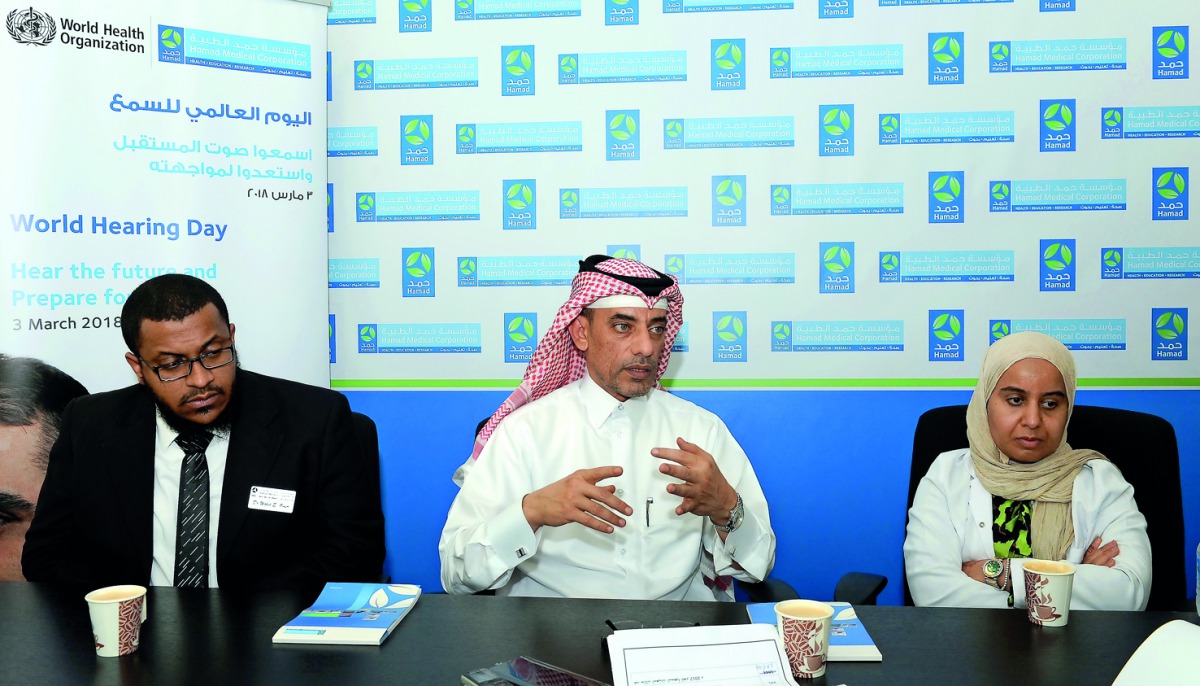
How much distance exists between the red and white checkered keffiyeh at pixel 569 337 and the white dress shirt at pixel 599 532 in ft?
0.23

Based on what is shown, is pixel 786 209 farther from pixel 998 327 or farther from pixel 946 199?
pixel 998 327

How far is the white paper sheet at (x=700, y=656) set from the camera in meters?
1.47

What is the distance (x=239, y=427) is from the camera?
2.61m

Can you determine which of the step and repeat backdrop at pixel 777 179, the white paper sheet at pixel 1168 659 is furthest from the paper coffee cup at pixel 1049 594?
the step and repeat backdrop at pixel 777 179

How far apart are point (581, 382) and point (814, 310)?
1.20 meters

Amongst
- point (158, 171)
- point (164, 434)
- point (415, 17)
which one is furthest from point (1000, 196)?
point (158, 171)

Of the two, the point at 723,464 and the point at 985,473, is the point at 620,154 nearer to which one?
the point at 723,464

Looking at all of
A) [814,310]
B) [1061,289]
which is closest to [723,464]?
[814,310]

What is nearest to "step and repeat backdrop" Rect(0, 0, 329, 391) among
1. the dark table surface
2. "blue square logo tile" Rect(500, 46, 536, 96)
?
"blue square logo tile" Rect(500, 46, 536, 96)

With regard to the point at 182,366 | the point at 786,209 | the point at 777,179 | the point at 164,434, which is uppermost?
the point at 777,179

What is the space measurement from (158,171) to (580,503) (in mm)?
2240

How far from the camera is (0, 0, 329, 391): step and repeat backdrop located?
3207 mm

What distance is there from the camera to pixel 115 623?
1600 millimetres

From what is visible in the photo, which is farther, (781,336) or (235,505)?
(781,336)
